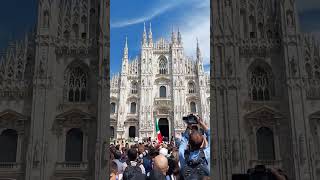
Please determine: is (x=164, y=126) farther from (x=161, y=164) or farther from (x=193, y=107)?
(x=161, y=164)

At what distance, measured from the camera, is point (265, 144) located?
3088cm

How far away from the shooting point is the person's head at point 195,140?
1042 centimetres

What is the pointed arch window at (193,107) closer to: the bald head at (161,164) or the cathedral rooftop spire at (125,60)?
the cathedral rooftop spire at (125,60)

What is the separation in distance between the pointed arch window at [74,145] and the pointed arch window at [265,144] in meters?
12.5

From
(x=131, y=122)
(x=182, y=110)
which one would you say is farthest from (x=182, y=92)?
(x=131, y=122)

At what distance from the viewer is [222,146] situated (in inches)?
1164

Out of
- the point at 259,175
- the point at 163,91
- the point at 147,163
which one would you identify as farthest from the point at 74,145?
the point at 163,91

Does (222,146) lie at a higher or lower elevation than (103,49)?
lower

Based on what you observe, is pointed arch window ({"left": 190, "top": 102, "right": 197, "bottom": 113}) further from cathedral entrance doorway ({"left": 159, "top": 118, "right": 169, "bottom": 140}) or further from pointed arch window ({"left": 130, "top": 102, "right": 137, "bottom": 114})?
pointed arch window ({"left": 130, "top": 102, "right": 137, "bottom": 114})

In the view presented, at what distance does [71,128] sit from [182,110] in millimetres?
35770

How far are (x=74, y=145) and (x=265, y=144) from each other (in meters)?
13.4

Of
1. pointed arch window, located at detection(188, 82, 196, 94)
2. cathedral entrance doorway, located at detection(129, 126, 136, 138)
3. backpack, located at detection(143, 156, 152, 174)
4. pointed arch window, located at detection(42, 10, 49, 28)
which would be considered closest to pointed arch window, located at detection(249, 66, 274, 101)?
pointed arch window, located at detection(42, 10, 49, 28)

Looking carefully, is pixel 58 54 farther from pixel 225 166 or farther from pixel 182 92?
pixel 182 92

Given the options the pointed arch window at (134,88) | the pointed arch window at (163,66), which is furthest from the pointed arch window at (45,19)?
the pointed arch window at (163,66)
